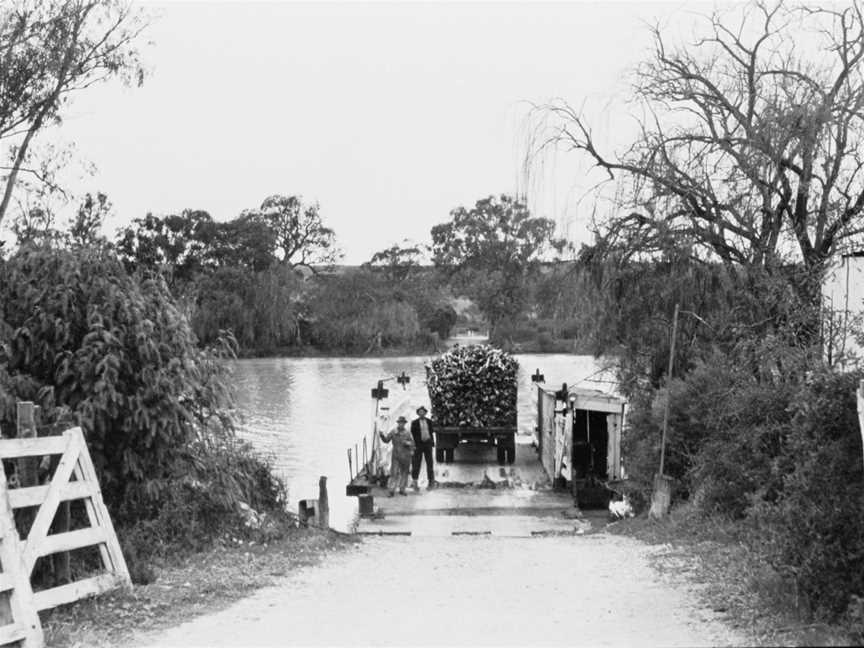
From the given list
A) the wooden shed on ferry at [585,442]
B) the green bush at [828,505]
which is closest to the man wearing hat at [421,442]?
the wooden shed on ferry at [585,442]

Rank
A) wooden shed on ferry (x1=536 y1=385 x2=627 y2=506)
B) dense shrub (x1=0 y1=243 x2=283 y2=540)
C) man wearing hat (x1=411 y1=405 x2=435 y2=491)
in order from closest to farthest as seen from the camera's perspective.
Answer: dense shrub (x1=0 y1=243 x2=283 y2=540) < wooden shed on ferry (x1=536 y1=385 x2=627 y2=506) < man wearing hat (x1=411 y1=405 x2=435 y2=491)

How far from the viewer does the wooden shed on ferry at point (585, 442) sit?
22.0 metres

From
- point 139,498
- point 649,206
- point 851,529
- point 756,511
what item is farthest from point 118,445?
point 649,206

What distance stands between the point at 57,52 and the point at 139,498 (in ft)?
43.0

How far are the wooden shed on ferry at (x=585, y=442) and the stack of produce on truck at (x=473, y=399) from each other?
74.0 inches

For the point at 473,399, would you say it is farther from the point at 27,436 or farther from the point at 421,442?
the point at 27,436

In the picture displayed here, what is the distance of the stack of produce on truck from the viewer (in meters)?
28.1

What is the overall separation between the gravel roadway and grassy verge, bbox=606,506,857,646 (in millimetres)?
209

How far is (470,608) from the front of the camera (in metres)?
9.02

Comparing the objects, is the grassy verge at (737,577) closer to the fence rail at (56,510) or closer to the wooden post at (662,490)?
the wooden post at (662,490)

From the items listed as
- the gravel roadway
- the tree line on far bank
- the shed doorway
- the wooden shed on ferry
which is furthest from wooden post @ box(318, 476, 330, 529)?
the tree line on far bank

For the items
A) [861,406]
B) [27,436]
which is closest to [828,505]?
[861,406]

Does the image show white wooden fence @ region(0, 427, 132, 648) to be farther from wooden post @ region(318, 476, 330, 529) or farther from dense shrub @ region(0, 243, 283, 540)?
wooden post @ region(318, 476, 330, 529)

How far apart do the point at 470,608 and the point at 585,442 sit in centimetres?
1552
